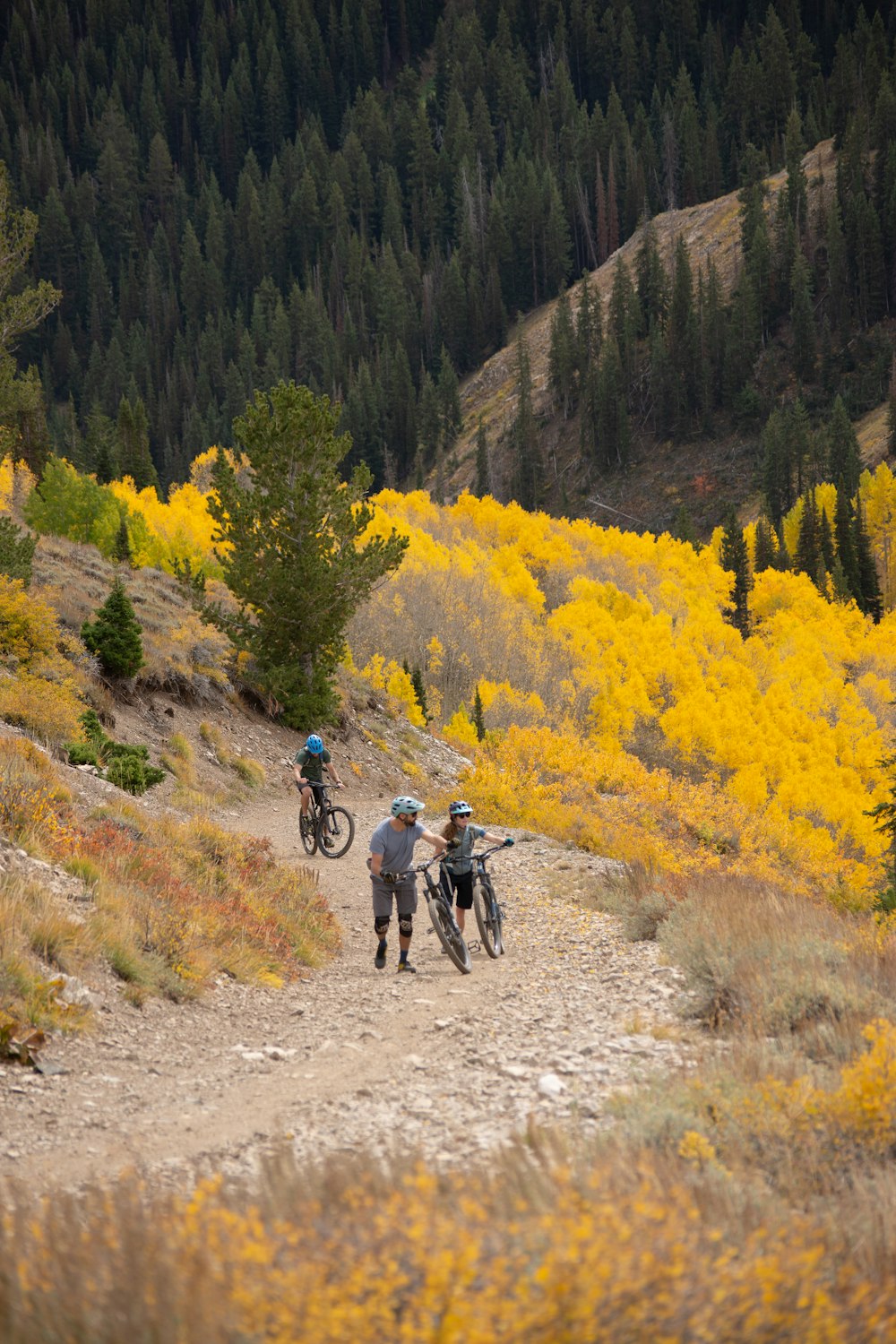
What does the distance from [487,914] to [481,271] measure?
465ft

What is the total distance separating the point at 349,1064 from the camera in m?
6.34

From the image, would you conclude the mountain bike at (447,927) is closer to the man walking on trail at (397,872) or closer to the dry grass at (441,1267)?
the man walking on trail at (397,872)

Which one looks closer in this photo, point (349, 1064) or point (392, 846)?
point (349, 1064)

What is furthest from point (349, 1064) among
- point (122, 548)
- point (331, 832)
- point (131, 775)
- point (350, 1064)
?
point (122, 548)

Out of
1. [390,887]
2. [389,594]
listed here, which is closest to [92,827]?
[390,887]

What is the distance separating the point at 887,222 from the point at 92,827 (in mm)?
120010

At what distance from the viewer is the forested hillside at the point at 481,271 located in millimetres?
105562

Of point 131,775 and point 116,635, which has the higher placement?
point 116,635

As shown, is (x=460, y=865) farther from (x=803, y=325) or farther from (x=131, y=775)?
(x=803, y=325)

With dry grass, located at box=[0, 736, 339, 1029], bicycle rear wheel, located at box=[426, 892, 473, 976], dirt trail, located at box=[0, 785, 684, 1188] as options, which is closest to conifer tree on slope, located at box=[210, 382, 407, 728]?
dry grass, located at box=[0, 736, 339, 1029]

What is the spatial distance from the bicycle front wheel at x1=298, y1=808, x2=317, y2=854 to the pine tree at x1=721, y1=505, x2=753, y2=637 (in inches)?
2099

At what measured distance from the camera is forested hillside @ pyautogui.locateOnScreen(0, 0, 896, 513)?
105562 millimetres

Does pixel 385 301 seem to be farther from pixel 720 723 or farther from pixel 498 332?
pixel 720 723

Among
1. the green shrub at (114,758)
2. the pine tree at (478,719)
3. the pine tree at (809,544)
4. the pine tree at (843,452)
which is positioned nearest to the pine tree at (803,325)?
the pine tree at (843,452)
